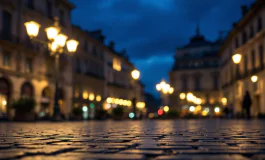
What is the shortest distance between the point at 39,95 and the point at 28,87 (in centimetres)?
185

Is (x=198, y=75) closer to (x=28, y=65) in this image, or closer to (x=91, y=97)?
(x=91, y=97)

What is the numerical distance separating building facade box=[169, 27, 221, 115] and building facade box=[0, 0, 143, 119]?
3694 cm

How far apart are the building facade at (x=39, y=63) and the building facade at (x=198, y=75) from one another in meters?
36.9

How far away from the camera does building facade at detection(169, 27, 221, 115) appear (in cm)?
8469

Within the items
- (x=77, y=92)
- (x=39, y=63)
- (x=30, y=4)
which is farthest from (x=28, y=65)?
(x=77, y=92)

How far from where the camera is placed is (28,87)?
3497 cm

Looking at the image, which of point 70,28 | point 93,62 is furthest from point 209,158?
point 93,62

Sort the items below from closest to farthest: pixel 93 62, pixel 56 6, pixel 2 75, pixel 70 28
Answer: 1. pixel 2 75
2. pixel 56 6
3. pixel 70 28
4. pixel 93 62

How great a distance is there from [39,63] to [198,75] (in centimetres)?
5505

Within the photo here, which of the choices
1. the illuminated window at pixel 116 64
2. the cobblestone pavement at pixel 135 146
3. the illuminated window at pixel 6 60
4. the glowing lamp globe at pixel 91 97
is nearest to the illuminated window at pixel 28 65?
the illuminated window at pixel 6 60

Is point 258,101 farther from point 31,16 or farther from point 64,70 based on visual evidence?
point 31,16

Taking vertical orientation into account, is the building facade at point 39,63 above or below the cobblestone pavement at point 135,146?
above

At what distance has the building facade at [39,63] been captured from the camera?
1261 inches

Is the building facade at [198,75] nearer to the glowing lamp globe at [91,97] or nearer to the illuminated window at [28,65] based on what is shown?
the glowing lamp globe at [91,97]
